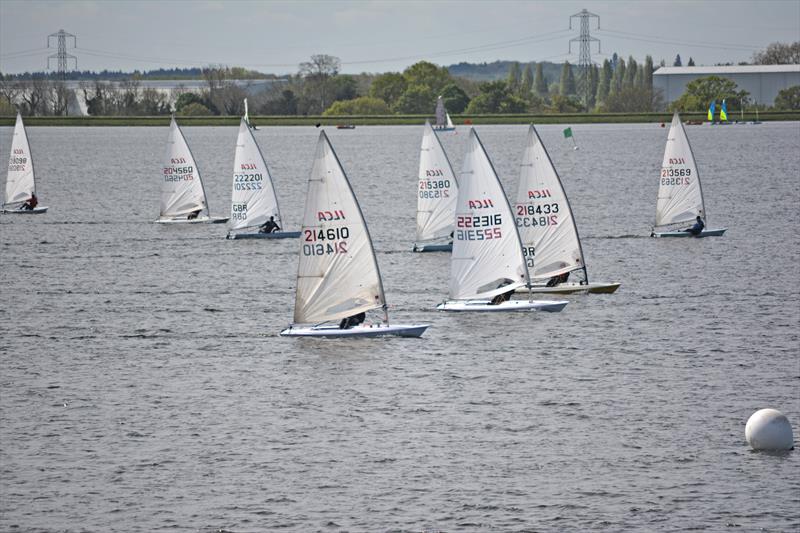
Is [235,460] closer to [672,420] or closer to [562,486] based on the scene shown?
[562,486]

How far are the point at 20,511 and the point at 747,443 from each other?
74.2 ft

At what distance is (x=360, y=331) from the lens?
60.9 m

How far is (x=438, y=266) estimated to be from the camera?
8675 cm

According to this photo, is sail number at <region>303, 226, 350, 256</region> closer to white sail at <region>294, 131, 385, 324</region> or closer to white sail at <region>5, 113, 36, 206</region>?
white sail at <region>294, 131, 385, 324</region>

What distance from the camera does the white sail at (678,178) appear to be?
311 feet

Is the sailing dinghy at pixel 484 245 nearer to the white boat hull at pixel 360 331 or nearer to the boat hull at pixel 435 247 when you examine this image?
the white boat hull at pixel 360 331

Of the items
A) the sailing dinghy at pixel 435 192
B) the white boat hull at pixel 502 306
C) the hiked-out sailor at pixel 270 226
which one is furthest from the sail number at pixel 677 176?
the white boat hull at pixel 502 306

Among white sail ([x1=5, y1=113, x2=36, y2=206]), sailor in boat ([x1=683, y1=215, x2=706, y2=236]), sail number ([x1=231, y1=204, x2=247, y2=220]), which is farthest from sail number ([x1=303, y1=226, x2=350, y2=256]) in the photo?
white sail ([x1=5, y1=113, x2=36, y2=206])

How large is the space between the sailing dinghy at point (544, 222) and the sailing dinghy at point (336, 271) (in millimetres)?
12256

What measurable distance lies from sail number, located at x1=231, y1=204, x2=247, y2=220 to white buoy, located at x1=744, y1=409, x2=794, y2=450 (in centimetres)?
6082

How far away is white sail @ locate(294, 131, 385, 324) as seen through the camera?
199ft

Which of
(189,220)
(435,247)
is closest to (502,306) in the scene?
(435,247)

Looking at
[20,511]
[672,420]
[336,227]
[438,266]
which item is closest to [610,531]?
[672,420]

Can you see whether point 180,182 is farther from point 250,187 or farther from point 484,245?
point 484,245
